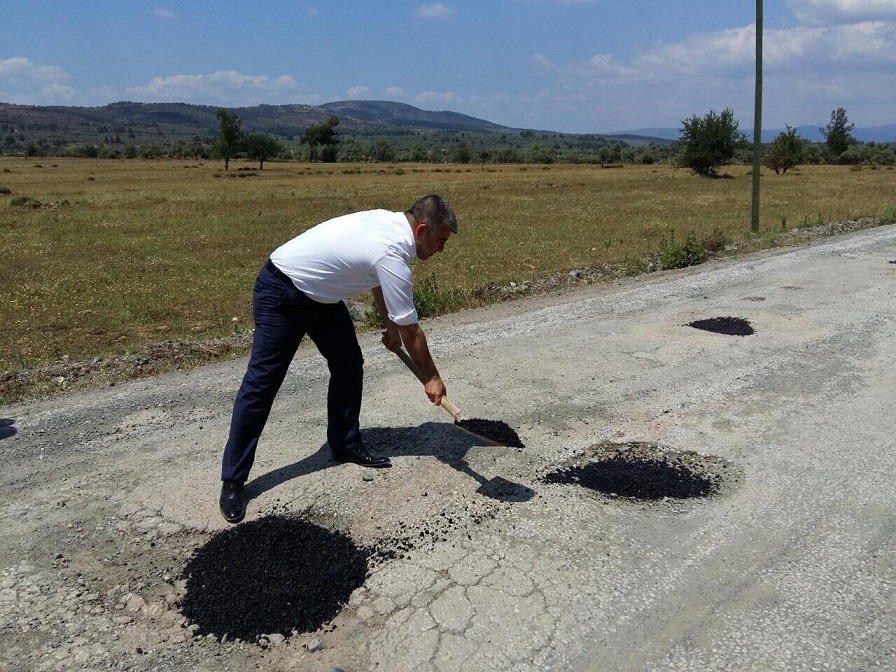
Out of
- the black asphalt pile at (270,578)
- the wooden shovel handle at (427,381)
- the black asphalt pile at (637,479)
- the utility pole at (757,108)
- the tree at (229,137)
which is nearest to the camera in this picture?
the black asphalt pile at (270,578)

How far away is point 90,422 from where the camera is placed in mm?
5137

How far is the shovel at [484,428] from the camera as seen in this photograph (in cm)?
409

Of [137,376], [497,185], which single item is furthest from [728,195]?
[137,376]

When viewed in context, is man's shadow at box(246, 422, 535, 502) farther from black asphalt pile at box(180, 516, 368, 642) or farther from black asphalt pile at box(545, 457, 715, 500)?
black asphalt pile at box(180, 516, 368, 642)

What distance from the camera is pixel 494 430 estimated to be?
15.4ft

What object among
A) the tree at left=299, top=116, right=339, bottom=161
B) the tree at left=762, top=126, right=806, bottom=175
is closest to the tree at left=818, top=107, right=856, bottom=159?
the tree at left=762, top=126, right=806, bottom=175

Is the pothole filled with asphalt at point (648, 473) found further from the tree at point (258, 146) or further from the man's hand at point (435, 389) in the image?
the tree at point (258, 146)

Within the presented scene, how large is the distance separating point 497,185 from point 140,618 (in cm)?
4412

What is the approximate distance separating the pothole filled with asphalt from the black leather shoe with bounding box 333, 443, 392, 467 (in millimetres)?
1031

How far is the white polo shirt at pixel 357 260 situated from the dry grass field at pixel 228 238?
3669 millimetres

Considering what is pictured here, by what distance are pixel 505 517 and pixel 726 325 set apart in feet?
15.8

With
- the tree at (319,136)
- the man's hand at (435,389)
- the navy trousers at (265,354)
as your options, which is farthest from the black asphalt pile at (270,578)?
the tree at (319,136)

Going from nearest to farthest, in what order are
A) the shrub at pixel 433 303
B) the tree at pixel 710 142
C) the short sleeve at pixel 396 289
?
1. the short sleeve at pixel 396 289
2. the shrub at pixel 433 303
3. the tree at pixel 710 142

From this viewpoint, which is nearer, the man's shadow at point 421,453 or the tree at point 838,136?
the man's shadow at point 421,453
